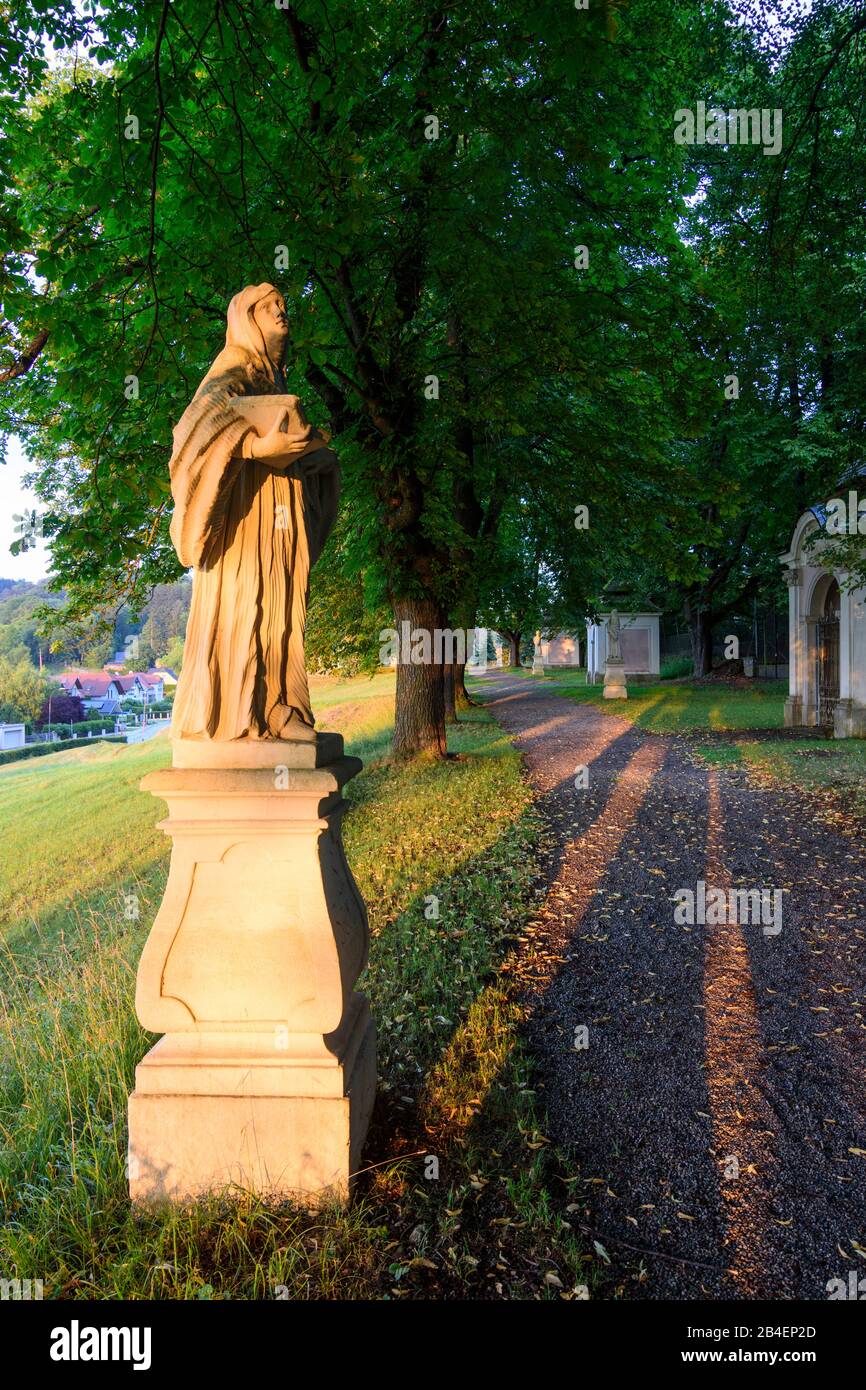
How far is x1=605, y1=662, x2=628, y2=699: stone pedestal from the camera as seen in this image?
1081 inches

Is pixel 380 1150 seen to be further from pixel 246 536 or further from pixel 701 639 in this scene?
pixel 701 639

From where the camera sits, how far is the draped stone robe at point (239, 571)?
8.78ft

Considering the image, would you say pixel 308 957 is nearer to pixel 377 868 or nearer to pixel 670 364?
pixel 377 868

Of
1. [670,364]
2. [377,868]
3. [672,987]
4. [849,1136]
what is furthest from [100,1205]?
[670,364]

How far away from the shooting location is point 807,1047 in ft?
13.1

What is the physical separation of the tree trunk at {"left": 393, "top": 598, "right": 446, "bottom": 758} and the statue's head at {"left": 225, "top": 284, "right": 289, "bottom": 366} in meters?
8.97

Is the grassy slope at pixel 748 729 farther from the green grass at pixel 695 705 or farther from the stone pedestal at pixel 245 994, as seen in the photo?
the stone pedestal at pixel 245 994

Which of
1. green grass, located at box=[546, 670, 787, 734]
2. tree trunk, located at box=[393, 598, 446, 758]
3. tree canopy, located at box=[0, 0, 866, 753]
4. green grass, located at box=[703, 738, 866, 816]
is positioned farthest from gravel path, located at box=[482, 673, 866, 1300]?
green grass, located at box=[546, 670, 787, 734]

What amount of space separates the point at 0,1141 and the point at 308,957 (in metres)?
1.80

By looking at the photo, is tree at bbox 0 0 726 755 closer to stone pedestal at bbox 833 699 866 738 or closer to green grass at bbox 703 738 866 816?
green grass at bbox 703 738 866 816

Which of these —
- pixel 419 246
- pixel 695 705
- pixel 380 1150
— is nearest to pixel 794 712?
pixel 695 705

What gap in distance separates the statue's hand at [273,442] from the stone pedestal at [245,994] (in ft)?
3.22

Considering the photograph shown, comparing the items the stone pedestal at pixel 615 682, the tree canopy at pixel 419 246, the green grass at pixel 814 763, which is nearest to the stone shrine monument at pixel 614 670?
the stone pedestal at pixel 615 682

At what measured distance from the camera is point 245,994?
9.07ft
